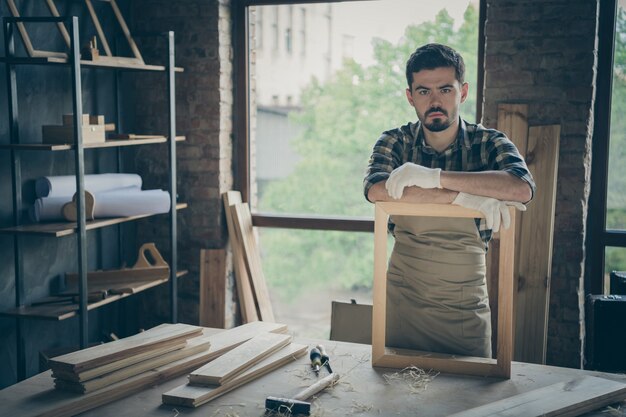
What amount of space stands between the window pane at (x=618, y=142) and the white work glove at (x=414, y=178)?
1.87 m

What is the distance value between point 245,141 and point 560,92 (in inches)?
79.3

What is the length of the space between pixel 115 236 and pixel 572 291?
2850 millimetres

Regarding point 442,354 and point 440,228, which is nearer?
point 442,354

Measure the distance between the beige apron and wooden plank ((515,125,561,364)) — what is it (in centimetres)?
106

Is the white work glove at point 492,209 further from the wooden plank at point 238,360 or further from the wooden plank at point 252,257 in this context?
the wooden plank at point 252,257

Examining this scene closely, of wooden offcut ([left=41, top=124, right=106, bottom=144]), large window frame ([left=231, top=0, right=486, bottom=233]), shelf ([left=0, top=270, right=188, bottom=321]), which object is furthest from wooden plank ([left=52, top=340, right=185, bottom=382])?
large window frame ([left=231, top=0, right=486, bottom=233])

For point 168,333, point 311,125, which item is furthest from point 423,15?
point 168,333

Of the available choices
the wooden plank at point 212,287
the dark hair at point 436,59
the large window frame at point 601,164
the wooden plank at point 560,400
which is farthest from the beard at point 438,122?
the wooden plank at point 212,287

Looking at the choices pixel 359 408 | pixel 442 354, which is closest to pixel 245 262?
pixel 442 354

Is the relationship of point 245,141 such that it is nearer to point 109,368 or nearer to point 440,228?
point 440,228

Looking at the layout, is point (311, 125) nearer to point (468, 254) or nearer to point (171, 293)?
point (171, 293)

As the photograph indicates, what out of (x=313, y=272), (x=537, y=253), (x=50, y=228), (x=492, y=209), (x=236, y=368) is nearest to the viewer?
(x=236, y=368)

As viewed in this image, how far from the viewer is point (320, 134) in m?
4.83

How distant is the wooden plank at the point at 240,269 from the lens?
4.84m
